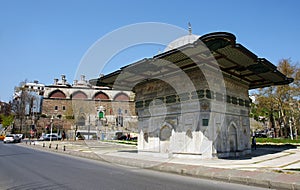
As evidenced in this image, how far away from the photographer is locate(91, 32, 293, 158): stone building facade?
38.5 feet

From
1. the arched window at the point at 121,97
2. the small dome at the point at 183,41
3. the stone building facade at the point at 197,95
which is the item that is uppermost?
the arched window at the point at 121,97

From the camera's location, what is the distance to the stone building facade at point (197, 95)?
11727mm

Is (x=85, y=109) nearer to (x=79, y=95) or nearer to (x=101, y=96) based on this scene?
(x=79, y=95)

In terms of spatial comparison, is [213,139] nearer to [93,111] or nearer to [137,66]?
[137,66]

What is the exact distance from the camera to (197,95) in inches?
503

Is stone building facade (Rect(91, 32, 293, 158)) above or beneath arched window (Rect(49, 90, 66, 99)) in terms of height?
beneath

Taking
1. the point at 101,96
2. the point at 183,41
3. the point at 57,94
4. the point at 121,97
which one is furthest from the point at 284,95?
the point at 57,94

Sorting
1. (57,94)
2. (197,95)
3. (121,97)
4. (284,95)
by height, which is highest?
(57,94)

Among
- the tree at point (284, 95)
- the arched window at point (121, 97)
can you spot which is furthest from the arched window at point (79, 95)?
the tree at point (284, 95)

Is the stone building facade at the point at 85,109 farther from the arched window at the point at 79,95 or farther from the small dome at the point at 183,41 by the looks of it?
the small dome at the point at 183,41

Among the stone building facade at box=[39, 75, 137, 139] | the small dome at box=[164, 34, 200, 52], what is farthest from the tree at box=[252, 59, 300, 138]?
the stone building facade at box=[39, 75, 137, 139]

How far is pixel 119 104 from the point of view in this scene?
63406 mm

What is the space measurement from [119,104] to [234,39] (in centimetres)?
5559

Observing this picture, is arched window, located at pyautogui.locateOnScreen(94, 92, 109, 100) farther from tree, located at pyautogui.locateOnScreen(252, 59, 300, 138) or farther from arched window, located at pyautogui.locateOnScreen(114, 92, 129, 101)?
tree, located at pyautogui.locateOnScreen(252, 59, 300, 138)
